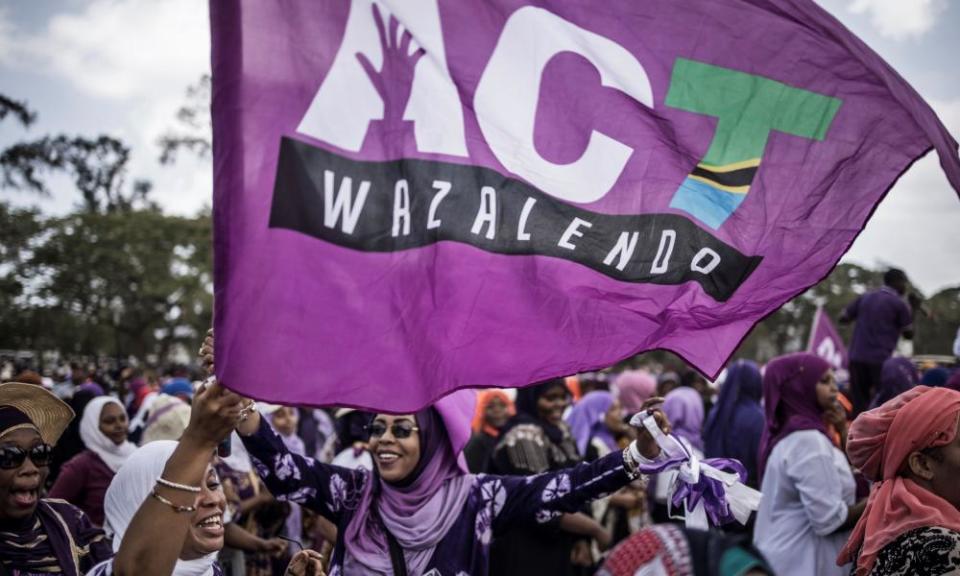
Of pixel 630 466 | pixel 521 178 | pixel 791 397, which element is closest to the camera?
pixel 521 178

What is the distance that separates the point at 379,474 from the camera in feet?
11.4

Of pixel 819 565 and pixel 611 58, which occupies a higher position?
pixel 611 58

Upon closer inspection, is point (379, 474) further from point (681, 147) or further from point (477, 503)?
point (681, 147)

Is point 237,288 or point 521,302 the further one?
point 521,302

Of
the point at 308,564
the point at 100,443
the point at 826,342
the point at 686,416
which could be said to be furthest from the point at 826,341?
the point at 308,564

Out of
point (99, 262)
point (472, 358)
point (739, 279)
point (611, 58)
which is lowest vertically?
point (99, 262)

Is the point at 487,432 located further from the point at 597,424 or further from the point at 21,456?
the point at 21,456

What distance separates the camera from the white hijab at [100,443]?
5477 millimetres

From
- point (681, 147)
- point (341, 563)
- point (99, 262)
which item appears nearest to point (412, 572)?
point (341, 563)

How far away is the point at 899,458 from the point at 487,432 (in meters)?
4.24

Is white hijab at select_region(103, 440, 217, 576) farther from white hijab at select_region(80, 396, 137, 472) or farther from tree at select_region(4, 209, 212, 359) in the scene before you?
tree at select_region(4, 209, 212, 359)

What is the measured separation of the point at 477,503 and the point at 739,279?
1.36 meters

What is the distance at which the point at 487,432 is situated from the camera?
22.3ft

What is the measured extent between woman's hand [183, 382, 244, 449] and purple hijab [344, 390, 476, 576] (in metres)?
1.46
